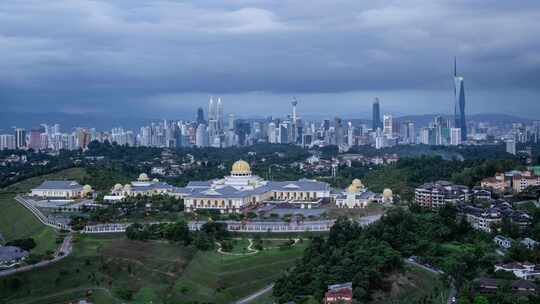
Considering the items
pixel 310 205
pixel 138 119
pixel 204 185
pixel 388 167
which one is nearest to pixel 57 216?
pixel 204 185

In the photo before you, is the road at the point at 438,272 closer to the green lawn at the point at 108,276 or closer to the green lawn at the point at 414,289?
the green lawn at the point at 414,289

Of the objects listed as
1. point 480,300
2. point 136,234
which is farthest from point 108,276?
point 480,300

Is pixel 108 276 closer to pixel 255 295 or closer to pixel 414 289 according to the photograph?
pixel 255 295

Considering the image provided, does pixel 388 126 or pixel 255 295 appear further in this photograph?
pixel 388 126

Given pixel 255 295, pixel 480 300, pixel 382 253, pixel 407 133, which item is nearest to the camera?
pixel 480 300

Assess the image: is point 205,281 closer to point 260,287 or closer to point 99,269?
point 260,287

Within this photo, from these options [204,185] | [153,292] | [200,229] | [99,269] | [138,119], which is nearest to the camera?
[153,292]
